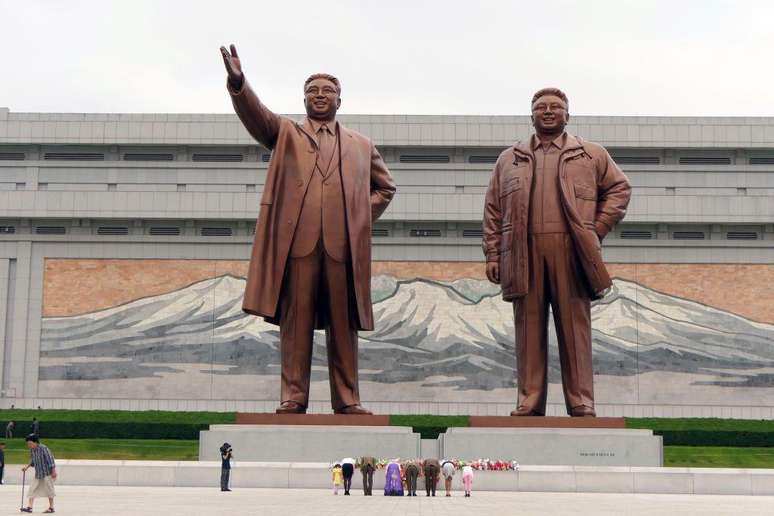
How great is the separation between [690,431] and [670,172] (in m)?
11.9

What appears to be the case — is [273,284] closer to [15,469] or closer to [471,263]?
[15,469]

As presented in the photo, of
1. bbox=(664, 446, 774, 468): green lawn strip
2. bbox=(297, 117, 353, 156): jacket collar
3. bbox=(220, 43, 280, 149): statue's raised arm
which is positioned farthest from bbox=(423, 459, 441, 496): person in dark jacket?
bbox=(664, 446, 774, 468): green lawn strip

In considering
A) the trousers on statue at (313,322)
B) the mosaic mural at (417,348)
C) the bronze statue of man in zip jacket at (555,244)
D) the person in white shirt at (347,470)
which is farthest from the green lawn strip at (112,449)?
the bronze statue of man in zip jacket at (555,244)

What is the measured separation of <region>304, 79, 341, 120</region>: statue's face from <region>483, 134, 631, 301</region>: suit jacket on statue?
2152mm

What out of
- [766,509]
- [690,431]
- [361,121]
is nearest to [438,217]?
[361,121]

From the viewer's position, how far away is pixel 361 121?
35.8 meters

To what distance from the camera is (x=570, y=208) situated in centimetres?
1275

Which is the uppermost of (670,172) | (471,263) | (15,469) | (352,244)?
(670,172)

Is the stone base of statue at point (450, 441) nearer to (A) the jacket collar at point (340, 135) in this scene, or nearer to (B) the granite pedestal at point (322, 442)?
(B) the granite pedestal at point (322, 442)

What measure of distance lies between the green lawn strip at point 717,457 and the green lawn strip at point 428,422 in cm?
528

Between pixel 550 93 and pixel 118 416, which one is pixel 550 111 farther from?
pixel 118 416

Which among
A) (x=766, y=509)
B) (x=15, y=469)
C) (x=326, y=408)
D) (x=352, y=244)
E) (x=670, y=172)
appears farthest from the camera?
(x=670, y=172)

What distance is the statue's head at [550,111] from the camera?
514 inches

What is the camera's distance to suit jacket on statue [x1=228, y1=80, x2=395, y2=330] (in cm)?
1248
